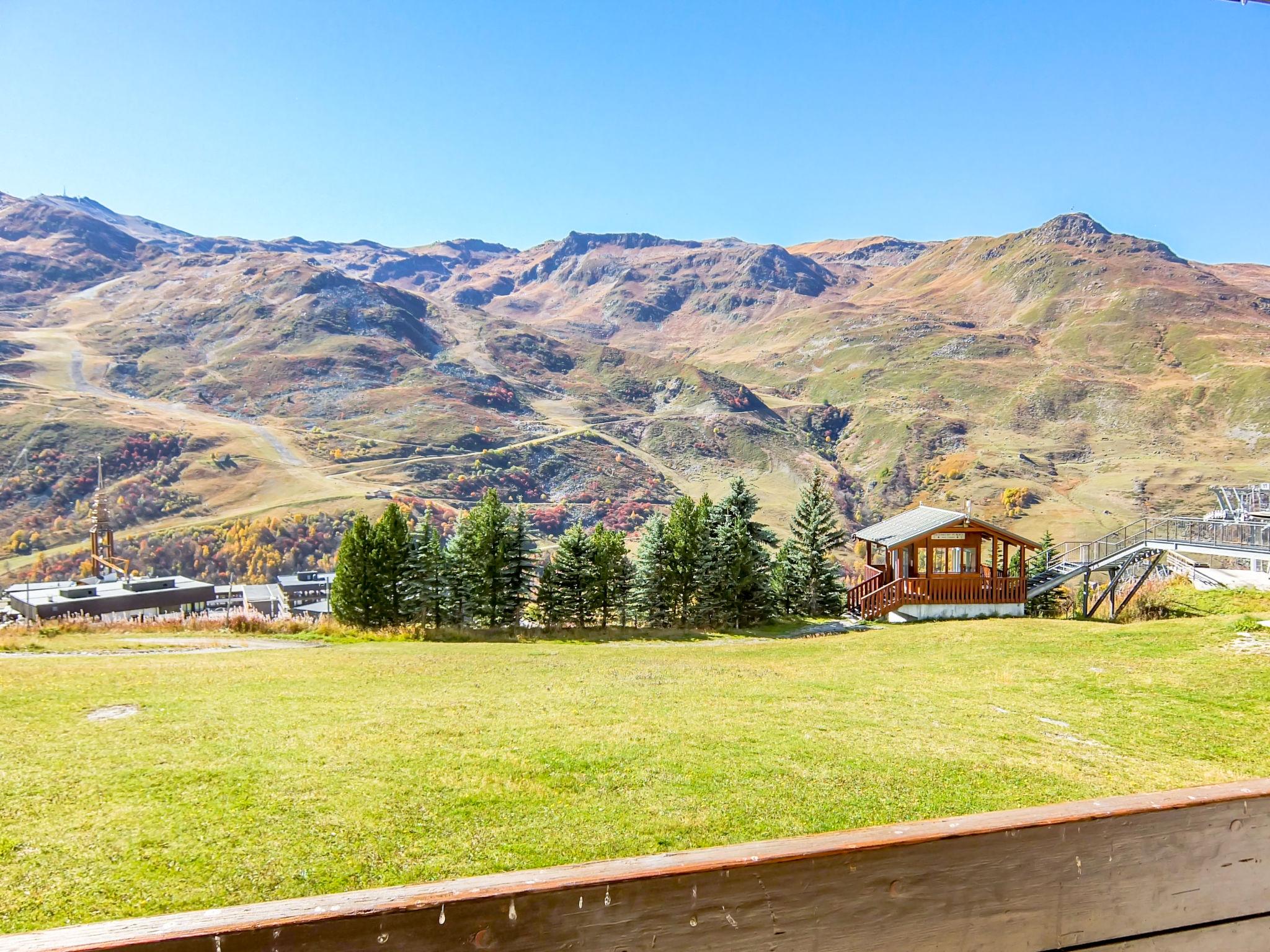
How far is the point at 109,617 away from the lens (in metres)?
37.3

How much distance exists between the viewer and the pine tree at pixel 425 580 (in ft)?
94.2

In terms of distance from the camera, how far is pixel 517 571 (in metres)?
30.0

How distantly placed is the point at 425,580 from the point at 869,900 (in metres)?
28.7

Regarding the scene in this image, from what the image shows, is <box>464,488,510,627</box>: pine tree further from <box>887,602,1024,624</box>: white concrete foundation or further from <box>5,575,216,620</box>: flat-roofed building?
<box>5,575,216,620</box>: flat-roofed building

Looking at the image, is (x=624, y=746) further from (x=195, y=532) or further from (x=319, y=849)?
Result: (x=195, y=532)

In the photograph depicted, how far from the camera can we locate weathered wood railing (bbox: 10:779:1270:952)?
1.67 metres

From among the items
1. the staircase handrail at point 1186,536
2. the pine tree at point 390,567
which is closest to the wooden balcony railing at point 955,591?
the staircase handrail at point 1186,536

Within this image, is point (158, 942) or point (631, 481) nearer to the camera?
point (158, 942)

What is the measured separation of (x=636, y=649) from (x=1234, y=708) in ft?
45.9

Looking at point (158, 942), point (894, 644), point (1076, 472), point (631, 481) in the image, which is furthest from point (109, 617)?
point (1076, 472)

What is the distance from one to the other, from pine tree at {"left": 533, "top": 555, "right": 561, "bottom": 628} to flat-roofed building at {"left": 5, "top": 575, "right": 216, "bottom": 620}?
1897 centimetres

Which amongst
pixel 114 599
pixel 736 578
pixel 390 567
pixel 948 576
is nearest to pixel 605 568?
pixel 736 578

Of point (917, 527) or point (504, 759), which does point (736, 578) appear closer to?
point (917, 527)

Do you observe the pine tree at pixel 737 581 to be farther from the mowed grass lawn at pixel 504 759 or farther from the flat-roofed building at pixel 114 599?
the flat-roofed building at pixel 114 599
